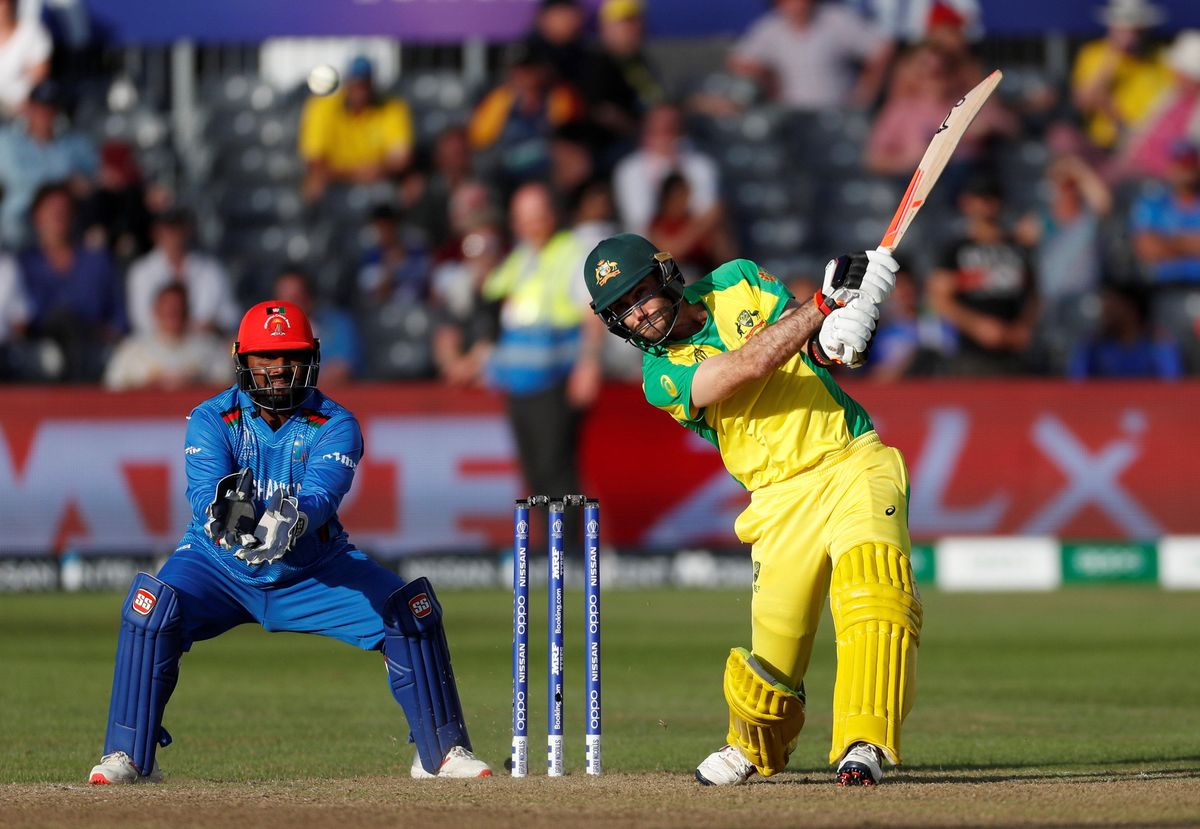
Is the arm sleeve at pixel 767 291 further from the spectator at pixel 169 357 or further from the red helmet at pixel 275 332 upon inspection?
the spectator at pixel 169 357

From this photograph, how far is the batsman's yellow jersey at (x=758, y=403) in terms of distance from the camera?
22.7 feet

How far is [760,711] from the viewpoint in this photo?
22.7 ft

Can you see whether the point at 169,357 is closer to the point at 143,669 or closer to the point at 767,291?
the point at 143,669

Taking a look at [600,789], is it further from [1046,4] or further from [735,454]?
[1046,4]

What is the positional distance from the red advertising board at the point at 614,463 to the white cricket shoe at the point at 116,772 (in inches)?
334

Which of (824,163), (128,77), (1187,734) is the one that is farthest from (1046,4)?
(1187,734)

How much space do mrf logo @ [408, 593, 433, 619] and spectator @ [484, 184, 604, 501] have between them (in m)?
7.28

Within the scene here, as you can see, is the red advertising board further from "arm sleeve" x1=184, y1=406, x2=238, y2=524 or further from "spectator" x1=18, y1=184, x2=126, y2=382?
"arm sleeve" x1=184, y1=406, x2=238, y2=524

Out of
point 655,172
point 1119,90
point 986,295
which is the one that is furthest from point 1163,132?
point 655,172

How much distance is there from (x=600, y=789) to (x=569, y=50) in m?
12.3

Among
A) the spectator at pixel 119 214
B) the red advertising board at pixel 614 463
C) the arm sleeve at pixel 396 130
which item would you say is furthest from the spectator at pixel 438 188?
the red advertising board at pixel 614 463

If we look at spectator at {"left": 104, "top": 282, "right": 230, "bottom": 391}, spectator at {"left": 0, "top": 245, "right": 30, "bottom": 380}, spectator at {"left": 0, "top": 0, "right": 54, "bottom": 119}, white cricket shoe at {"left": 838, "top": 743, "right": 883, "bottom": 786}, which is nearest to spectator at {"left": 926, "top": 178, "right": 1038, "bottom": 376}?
spectator at {"left": 104, "top": 282, "right": 230, "bottom": 391}

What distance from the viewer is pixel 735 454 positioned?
23.1 feet

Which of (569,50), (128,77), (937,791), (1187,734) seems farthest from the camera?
(128,77)
